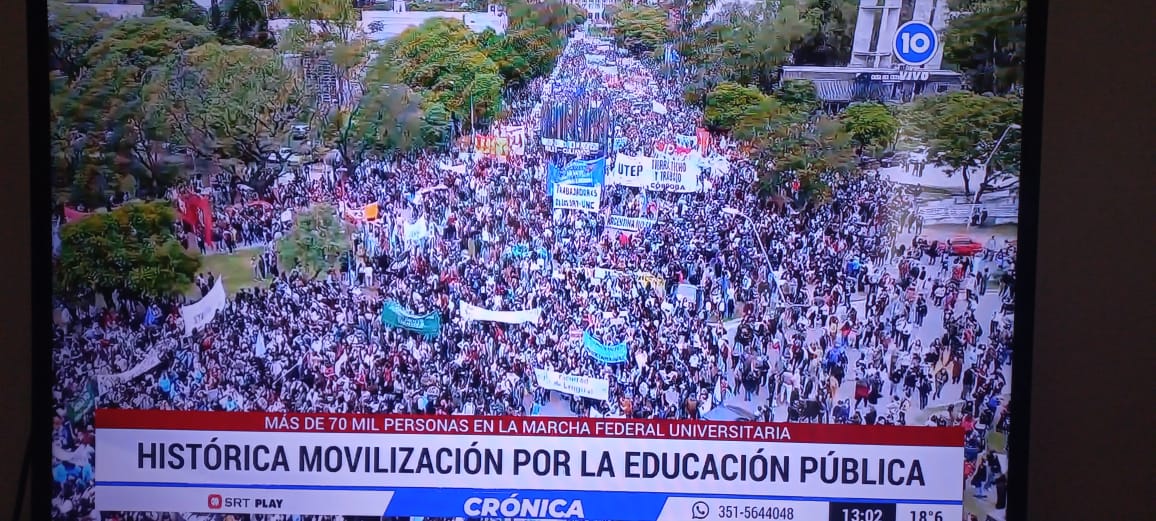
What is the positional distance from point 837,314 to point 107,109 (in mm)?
1680

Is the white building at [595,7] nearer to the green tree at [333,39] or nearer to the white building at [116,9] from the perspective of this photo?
the green tree at [333,39]

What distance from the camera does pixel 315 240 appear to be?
1.95 meters

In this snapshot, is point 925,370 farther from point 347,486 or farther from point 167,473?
point 167,473

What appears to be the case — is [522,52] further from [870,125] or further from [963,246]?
[963,246]

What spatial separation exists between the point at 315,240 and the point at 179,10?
0.59 metres

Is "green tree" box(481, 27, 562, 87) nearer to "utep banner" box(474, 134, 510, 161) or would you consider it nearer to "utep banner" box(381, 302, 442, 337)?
"utep banner" box(474, 134, 510, 161)

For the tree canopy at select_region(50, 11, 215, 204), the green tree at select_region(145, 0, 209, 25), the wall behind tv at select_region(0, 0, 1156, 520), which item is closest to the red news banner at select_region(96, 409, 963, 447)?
the wall behind tv at select_region(0, 0, 1156, 520)

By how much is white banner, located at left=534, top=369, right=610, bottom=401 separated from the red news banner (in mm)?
61

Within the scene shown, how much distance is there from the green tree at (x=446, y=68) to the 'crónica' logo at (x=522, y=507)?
0.85 metres

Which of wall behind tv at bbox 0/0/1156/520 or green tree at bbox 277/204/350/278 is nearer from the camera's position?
green tree at bbox 277/204/350/278

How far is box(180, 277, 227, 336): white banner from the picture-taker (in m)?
1.95

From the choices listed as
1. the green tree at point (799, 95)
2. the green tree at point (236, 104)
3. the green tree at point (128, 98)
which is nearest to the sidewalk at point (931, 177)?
the green tree at point (799, 95)

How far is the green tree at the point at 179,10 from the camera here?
1.92 m

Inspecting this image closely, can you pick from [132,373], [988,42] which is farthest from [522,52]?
[132,373]
